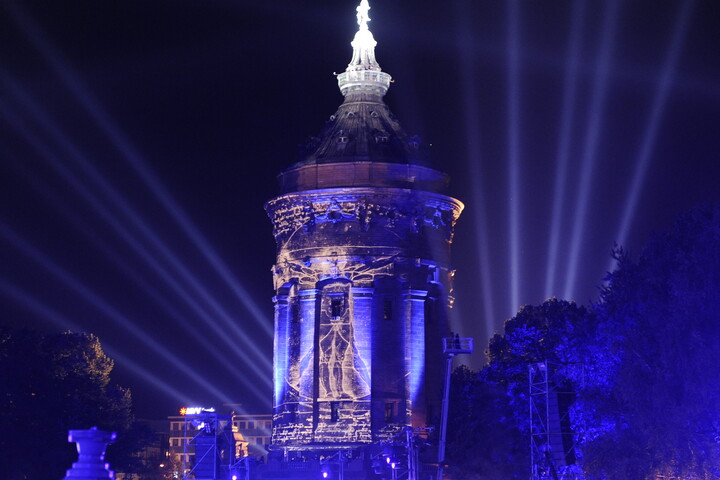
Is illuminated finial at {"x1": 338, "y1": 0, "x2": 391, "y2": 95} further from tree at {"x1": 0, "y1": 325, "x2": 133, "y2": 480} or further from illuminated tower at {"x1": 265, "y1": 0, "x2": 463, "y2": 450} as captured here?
tree at {"x1": 0, "y1": 325, "x2": 133, "y2": 480}

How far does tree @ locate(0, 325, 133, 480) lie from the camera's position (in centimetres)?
7231

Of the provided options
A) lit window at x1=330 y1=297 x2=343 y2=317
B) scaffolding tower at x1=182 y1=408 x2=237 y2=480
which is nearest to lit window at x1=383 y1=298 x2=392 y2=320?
lit window at x1=330 y1=297 x2=343 y2=317

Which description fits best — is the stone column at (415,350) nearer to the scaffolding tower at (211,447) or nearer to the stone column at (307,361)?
the stone column at (307,361)

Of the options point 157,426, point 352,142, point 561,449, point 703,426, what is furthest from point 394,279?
point 157,426

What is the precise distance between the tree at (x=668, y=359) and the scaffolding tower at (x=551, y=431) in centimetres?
519

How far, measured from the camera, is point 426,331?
76438 millimetres

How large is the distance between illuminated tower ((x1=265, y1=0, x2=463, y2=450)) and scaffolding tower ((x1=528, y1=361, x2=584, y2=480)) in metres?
12.0

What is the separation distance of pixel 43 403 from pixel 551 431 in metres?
28.8

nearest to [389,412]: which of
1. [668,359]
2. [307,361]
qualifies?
[307,361]

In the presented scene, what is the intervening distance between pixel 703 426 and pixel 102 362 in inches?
1917

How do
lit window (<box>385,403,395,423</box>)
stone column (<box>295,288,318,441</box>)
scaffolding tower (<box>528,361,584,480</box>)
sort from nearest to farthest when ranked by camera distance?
scaffolding tower (<box>528,361,584,480</box>) < lit window (<box>385,403,395,423</box>) < stone column (<box>295,288,318,441</box>)

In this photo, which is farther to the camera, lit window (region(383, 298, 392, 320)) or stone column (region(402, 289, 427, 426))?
lit window (region(383, 298, 392, 320))

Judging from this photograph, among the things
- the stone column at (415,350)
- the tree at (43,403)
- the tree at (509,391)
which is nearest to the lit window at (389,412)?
the stone column at (415,350)

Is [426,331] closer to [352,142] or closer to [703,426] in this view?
[352,142]
